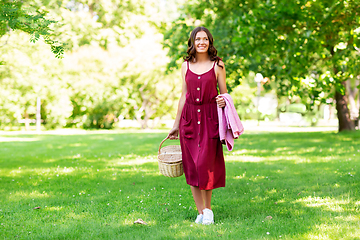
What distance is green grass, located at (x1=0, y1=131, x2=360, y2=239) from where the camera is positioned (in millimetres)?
4016

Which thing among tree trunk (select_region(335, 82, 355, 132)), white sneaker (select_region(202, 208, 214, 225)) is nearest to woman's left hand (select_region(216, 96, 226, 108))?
white sneaker (select_region(202, 208, 214, 225))

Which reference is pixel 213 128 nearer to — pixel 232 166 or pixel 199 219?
pixel 199 219

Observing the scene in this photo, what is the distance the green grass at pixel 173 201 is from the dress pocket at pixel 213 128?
3.33ft

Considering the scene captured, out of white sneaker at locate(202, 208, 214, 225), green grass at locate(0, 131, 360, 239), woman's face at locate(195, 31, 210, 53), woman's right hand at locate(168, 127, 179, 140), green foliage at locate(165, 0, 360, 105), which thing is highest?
green foliage at locate(165, 0, 360, 105)

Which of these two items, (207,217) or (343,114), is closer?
(207,217)

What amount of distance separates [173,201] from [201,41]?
2.44 meters

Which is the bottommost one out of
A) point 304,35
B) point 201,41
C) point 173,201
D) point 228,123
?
point 173,201

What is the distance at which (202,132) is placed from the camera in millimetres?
4207

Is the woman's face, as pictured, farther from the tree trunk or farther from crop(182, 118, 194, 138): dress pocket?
the tree trunk

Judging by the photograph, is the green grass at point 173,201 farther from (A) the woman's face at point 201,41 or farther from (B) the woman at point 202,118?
(A) the woman's face at point 201,41

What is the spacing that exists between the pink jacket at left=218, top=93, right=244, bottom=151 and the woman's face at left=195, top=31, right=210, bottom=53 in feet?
1.92

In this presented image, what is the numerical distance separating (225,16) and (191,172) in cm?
1278

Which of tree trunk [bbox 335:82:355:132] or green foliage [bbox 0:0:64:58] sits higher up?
green foliage [bbox 0:0:64:58]

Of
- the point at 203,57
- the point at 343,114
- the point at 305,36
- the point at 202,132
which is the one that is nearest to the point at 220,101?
the point at 202,132
